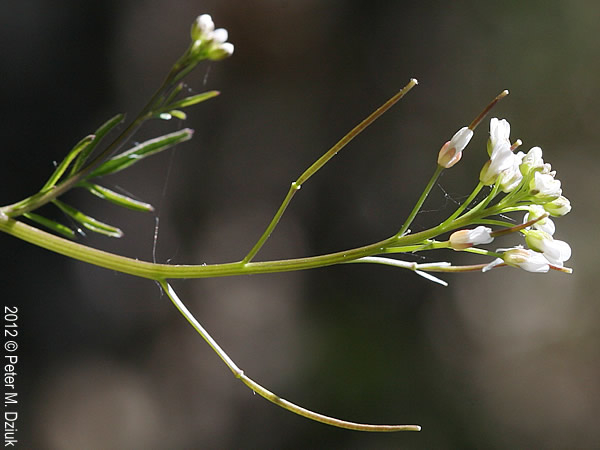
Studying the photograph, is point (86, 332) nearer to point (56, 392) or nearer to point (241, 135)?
point (56, 392)

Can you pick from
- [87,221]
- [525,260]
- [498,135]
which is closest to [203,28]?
[87,221]

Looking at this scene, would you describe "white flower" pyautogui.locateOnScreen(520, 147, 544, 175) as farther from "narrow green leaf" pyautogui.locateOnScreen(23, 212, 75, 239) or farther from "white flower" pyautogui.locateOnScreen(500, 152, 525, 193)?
"narrow green leaf" pyautogui.locateOnScreen(23, 212, 75, 239)

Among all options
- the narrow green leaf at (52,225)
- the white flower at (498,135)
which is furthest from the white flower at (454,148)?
the narrow green leaf at (52,225)

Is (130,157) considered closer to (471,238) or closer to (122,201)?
(122,201)

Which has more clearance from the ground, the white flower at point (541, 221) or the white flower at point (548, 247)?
the white flower at point (541, 221)

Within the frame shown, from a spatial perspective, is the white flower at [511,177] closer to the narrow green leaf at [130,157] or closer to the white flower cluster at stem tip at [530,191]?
the white flower cluster at stem tip at [530,191]
